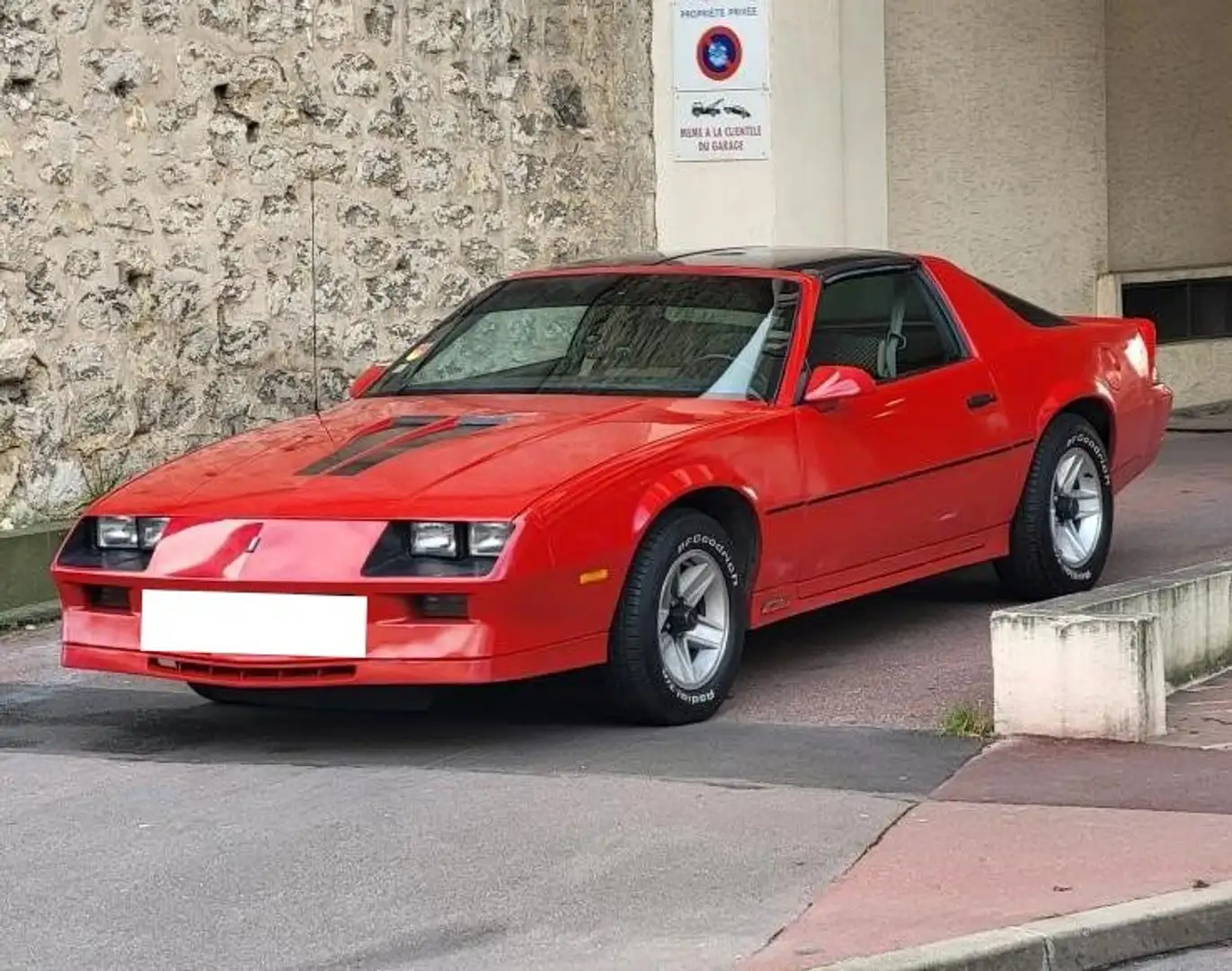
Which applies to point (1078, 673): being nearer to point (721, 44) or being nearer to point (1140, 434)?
point (1140, 434)

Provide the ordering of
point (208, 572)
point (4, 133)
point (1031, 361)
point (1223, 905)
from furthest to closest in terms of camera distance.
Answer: point (4, 133) < point (1031, 361) < point (208, 572) < point (1223, 905)

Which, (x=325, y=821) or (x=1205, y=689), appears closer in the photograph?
(x=325, y=821)

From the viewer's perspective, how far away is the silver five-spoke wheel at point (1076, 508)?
8.90 metres

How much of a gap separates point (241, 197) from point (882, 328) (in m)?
3.71

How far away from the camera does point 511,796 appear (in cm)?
621

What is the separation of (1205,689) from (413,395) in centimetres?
285

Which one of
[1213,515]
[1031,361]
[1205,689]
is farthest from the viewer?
[1213,515]

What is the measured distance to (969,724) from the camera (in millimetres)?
6906

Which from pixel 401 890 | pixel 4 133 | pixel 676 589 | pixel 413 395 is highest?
pixel 4 133

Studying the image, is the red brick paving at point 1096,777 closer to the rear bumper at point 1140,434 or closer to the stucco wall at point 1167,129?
the rear bumper at point 1140,434

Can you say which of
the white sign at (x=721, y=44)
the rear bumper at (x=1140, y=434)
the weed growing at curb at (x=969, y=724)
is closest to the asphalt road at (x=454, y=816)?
the weed growing at curb at (x=969, y=724)

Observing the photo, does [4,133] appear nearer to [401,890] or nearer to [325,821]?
[325,821]

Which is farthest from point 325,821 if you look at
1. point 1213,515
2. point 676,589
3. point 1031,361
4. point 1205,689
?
point 1213,515

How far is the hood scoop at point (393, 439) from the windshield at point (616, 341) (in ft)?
1.56
